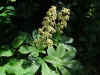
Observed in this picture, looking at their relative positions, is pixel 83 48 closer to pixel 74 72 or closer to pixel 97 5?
pixel 97 5

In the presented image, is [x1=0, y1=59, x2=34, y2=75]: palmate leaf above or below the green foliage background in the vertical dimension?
below

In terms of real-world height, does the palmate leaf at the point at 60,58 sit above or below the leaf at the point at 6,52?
below

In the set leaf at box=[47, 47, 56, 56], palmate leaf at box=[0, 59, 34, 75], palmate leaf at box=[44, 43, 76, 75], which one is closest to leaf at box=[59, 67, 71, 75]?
palmate leaf at box=[44, 43, 76, 75]

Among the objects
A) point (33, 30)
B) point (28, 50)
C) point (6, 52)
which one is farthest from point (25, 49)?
point (33, 30)

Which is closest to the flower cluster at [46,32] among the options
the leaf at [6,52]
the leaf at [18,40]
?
the leaf at [18,40]

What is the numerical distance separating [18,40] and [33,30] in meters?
0.24

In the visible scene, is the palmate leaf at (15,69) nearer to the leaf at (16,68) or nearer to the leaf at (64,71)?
the leaf at (16,68)

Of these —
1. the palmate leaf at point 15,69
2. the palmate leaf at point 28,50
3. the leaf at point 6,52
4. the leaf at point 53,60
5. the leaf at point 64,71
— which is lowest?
the leaf at point 64,71

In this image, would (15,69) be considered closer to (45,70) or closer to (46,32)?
(45,70)

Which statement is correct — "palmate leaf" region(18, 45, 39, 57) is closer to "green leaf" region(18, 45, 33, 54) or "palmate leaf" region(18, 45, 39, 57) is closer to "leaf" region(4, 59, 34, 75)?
"green leaf" region(18, 45, 33, 54)

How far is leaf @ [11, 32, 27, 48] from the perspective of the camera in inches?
53.8

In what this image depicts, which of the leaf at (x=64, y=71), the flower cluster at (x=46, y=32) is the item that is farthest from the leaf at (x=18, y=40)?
the leaf at (x=64, y=71)

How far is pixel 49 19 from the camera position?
4.53 ft

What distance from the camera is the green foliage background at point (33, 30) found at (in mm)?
1366
